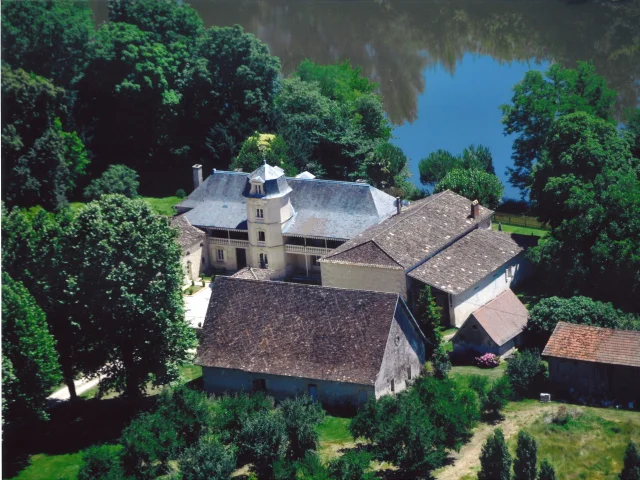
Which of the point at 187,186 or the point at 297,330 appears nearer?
the point at 297,330

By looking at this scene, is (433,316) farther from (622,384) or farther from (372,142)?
(372,142)

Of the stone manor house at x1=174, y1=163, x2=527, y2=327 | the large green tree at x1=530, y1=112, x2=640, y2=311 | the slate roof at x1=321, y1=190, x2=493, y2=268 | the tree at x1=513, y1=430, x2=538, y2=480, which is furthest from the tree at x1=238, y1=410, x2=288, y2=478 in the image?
the large green tree at x1=530, y1=112, x2=640, y2=311

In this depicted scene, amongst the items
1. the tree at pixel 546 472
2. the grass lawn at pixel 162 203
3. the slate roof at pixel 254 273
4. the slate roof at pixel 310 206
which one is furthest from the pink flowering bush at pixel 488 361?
the grass lawn at pixel 162 203

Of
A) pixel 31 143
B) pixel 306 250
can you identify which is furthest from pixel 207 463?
pixel 31 143

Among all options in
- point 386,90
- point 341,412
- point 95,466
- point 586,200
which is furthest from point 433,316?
point 386,90

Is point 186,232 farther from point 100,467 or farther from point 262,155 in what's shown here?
point 100,467

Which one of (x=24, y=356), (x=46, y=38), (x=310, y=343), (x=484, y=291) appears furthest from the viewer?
(x=46, y=38)

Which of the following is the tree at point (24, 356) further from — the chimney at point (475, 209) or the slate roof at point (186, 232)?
the chimney at point (475, 209)
